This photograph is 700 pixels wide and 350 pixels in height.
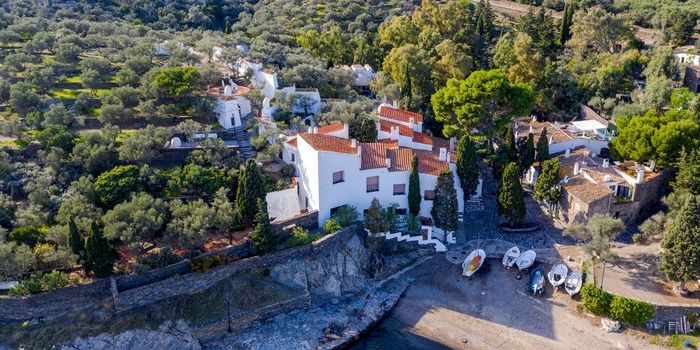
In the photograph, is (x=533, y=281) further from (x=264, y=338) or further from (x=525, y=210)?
(x=264, y=338)

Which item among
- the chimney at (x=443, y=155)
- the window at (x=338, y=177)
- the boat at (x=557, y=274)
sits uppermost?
the chimney at (x=443, y=155)

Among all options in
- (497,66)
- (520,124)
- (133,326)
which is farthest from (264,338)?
(497,66)

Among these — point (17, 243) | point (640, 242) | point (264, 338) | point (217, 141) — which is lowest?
point (264, 338)

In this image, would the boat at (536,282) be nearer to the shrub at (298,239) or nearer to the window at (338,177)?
the window at (338,177)

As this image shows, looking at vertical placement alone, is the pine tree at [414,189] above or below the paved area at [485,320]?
above

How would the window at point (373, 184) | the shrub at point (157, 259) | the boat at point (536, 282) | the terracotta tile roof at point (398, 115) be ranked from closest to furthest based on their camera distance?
the shrub at point (157, 259)
the boat at point (536, 282)
the window at point (373, 184)
the terracotta tile roof at point (398, 115)

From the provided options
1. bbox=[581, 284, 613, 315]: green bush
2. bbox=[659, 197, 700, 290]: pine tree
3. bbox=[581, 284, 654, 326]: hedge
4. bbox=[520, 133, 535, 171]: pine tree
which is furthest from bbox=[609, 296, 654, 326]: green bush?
bbox=[520, 133, 535, 171]: pine tree

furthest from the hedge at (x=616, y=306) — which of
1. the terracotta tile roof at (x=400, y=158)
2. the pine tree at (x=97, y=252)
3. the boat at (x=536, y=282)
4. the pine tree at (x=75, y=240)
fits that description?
the pine tree at (x=75, y=240)
